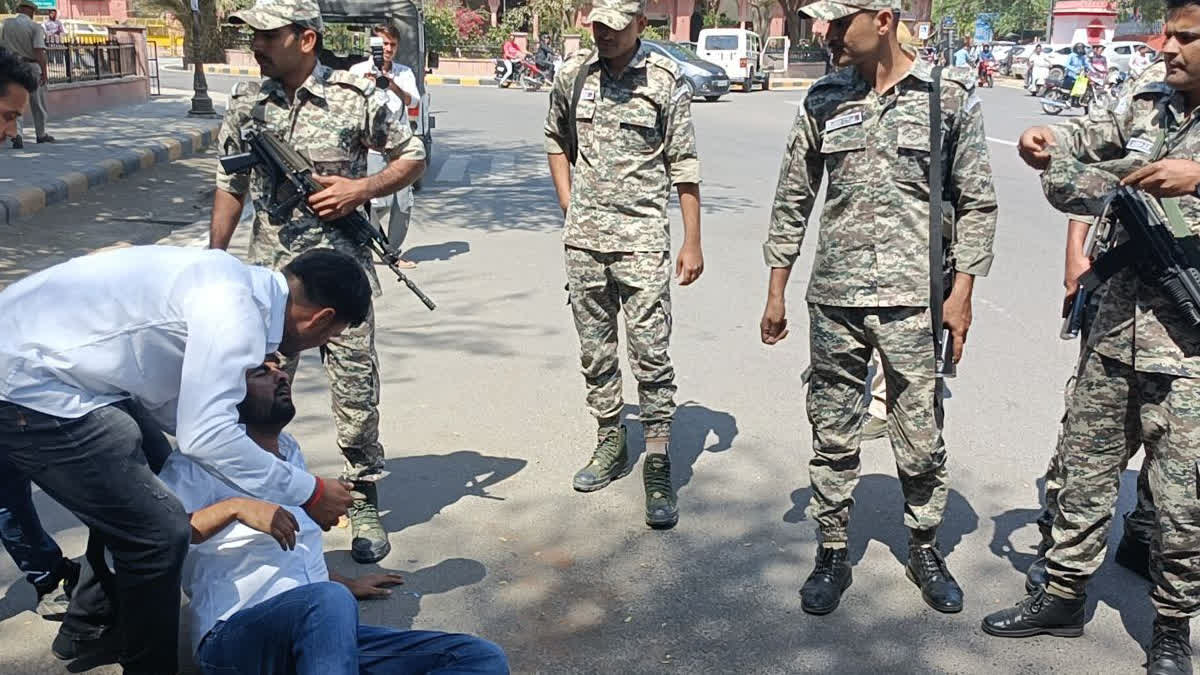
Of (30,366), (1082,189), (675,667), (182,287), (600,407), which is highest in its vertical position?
(1082,189)

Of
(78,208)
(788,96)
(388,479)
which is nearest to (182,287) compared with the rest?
(388,479)

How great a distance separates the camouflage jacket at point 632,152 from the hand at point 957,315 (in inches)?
44.3

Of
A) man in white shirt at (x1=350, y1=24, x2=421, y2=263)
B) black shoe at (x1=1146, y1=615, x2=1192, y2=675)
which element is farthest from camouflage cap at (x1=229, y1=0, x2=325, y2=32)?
man in white shirt at (x1=350, y1=24, x2=421, y2=263)

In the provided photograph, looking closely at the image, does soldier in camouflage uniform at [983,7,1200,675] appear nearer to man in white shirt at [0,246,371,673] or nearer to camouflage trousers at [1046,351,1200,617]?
camouflage trousers at [1046,351,1200,617]

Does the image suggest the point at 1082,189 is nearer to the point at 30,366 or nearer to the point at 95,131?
the point at 30,366

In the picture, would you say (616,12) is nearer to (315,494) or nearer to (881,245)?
(881,245)

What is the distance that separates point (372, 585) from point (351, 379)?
0.72m

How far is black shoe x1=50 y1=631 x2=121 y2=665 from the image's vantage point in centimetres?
308

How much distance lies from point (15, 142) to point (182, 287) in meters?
12.7

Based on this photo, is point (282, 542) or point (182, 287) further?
point (282, 542)

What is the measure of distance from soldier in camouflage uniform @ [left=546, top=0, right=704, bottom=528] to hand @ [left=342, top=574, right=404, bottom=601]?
1015 millimetres

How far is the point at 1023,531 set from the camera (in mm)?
4121

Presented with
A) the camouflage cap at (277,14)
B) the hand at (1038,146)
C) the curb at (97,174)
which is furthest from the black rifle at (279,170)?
the curb at (97,174)

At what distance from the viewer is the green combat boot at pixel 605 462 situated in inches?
175
